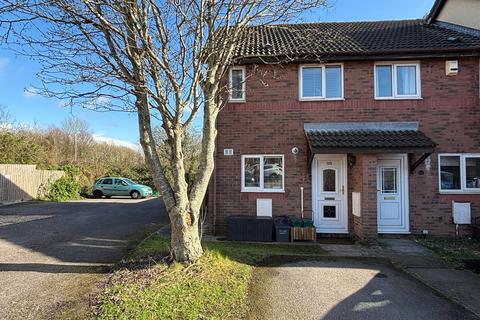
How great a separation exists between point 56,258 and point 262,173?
5.70 metres

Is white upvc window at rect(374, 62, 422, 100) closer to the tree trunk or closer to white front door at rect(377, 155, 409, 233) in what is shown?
white front door at rect(377, 155, 409, 233)

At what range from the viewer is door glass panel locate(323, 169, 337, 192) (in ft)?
33.0

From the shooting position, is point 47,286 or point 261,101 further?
point 261,101

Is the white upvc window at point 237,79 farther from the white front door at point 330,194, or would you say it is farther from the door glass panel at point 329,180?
the door glass panel at point 329,180

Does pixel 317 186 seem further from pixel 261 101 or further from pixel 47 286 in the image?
pixel 47 286

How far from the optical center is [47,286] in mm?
5332

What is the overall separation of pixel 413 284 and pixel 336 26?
10.7m

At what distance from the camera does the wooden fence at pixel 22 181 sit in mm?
19562

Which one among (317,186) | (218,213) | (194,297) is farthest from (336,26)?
(194,297)

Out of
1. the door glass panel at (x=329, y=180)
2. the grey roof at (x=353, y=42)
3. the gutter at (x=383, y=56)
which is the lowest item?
the door glass panel at (x=329, y=180)

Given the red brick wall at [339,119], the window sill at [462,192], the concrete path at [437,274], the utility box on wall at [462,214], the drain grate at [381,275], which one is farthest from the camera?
the red brick wall at [339,119]

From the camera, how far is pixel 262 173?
10.1 meters

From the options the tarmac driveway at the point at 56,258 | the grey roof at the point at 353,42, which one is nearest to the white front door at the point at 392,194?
the grey roof at the point at 353,42

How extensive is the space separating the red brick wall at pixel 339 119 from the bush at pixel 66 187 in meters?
17.3
